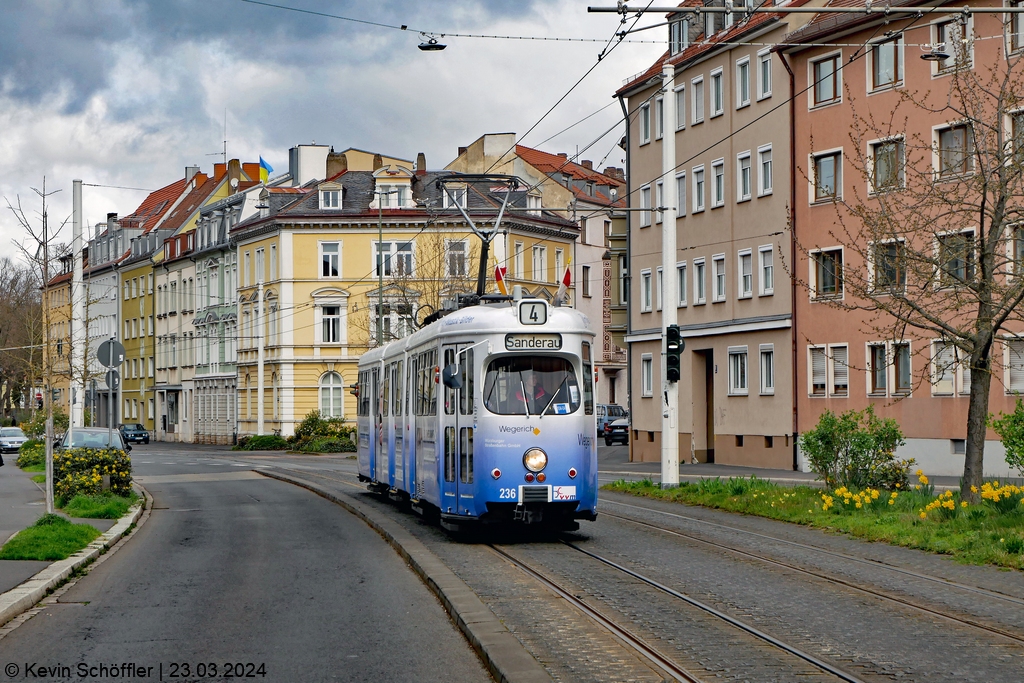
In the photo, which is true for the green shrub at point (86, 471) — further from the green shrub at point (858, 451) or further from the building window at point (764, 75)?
the building window at point (764, 75)

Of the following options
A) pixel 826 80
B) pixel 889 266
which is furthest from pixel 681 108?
pixel 889 266

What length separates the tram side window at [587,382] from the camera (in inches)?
732

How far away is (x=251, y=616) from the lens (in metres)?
11.9

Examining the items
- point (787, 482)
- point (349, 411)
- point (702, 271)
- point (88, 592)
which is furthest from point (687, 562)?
point (349, 411)

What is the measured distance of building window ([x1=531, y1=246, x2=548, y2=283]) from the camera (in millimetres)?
77438

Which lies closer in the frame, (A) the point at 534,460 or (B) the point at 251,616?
(B) the point at 251,616

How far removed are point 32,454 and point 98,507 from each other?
24.1 m

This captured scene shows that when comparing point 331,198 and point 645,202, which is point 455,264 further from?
point 331,198

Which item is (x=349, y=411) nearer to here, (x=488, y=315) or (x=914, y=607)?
(x=488, y=315)

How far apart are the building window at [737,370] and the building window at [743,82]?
7941 mm

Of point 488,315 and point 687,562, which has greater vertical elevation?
point 488,315

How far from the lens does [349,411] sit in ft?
249

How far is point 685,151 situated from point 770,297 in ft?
24.6

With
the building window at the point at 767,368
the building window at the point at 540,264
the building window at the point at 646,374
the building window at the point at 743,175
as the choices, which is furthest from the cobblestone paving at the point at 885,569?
the building window at the point at 540,264
